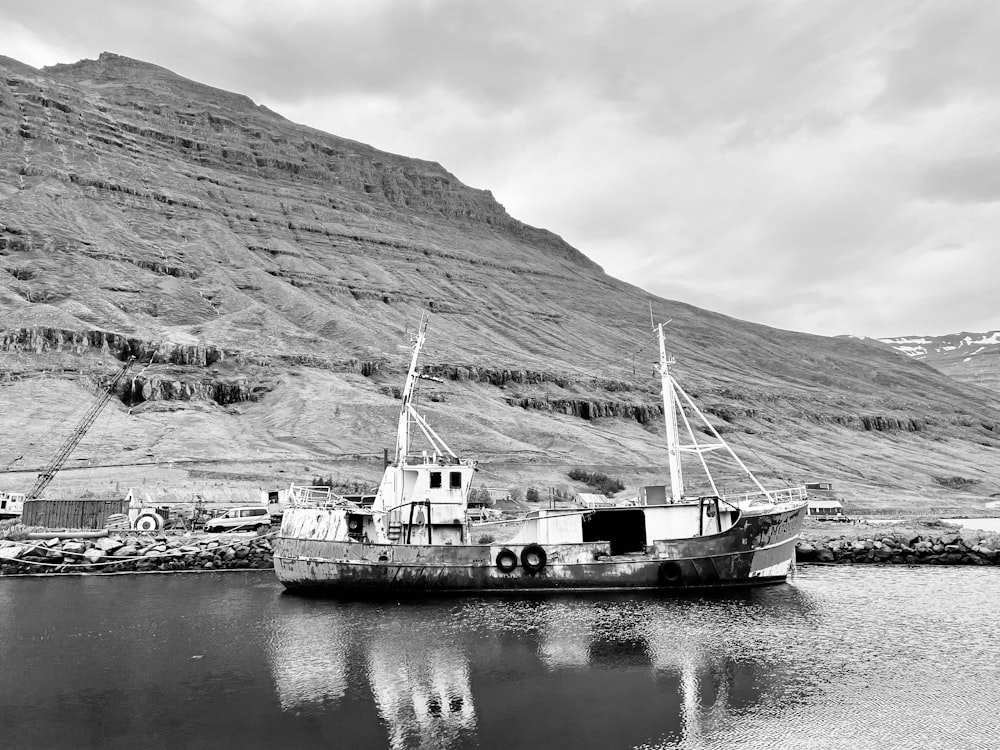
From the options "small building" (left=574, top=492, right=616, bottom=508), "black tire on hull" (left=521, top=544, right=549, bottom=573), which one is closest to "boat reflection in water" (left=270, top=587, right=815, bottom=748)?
"black tire on hull" (left=521, top=544, right=549, bottom=573)

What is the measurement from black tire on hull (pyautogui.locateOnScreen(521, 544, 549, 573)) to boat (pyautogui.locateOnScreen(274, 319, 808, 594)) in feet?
0.15

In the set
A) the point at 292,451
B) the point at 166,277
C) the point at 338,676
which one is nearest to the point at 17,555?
the point at 338,676

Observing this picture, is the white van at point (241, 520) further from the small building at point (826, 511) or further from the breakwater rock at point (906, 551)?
the small building at point (826, 511)

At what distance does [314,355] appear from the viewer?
106m

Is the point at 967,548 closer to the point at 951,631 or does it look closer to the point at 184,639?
the point at 951,631

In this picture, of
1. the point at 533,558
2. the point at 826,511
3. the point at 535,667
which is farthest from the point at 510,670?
the point at 826,511

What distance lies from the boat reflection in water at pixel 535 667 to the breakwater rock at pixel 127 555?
34.3 ft

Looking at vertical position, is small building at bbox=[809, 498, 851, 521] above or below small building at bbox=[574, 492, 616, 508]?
below

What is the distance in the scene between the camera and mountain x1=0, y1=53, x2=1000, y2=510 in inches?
3132

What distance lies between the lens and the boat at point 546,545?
32.0 metres

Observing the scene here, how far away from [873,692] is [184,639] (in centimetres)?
2276

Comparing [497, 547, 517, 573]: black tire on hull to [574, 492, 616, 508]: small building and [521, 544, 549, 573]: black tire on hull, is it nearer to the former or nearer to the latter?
[521, 544, 549, 573]: black tire on hull

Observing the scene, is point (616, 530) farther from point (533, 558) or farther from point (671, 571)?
point (533, 558)

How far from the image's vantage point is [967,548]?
3869 cm
